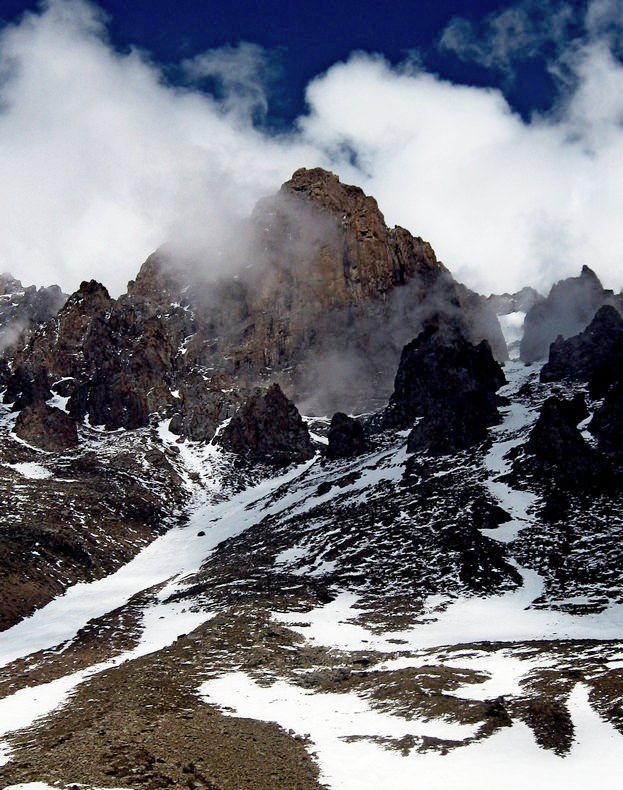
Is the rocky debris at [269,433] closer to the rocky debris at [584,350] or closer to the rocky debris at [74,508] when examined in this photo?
the rocky debris at [74,508]

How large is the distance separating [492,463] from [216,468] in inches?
3247

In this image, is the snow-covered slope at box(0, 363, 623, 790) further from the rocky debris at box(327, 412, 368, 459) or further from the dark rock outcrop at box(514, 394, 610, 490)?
the rocky debris at box(327, 412, 368, 459)

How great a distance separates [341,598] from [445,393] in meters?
72.4

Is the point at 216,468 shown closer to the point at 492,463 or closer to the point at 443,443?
the point at 443,443

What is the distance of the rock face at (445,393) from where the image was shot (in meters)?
108

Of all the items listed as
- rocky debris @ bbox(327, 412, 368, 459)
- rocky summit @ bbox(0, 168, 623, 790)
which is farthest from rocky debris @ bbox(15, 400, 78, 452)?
→ rocky debris @ bbox(327, 412, 368, 459)

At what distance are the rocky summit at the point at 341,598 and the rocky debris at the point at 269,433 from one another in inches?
182

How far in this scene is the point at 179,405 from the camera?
619 feet

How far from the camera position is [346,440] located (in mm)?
141250

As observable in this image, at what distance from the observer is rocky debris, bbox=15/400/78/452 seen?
153000 mm

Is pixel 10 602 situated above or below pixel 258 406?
below

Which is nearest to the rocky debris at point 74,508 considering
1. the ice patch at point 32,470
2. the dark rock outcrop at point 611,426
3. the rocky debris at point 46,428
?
the ice patch at point 32,470

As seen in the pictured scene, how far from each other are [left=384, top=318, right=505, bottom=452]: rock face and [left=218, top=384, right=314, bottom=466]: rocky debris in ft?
83.4

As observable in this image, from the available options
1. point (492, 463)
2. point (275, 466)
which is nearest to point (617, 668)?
point (492, 463)
